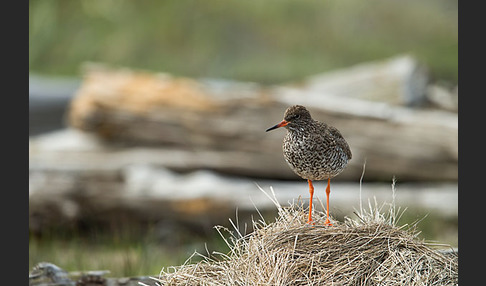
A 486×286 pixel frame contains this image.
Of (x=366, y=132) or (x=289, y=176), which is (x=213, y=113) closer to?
(x=289, y=176)

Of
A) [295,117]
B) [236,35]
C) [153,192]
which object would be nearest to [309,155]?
[295,117]

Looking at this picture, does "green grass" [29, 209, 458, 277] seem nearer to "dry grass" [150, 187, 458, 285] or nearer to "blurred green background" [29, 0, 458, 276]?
"dry grass" [150, 187, 458, 285]

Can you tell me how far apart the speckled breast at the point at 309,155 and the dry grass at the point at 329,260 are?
314 mm

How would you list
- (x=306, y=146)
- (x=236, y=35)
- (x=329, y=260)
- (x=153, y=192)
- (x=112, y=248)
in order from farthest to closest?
(x=236, y=35)
(x=153, y=192)
(x=112, y=248)
(x=306, y=146)
(x=329, y=260)

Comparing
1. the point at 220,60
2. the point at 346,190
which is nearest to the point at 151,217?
the point at 346,190

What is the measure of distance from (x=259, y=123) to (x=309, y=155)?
10.8ft

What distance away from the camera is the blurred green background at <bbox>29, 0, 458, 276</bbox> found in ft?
35.6

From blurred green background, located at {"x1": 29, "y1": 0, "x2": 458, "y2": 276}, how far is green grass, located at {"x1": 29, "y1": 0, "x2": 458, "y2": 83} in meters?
0.02

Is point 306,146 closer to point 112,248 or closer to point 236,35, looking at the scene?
point 112,248

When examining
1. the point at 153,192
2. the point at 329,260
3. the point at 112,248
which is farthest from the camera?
the point at 153,192

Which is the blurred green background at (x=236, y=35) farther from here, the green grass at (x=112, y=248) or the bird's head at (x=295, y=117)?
the bird's head at (x=295, y=117)

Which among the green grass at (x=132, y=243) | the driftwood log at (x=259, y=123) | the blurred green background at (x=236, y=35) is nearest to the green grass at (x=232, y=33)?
the blurred green background at (x=236, y=35)

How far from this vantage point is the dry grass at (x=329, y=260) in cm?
334

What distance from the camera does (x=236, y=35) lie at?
448 inches
